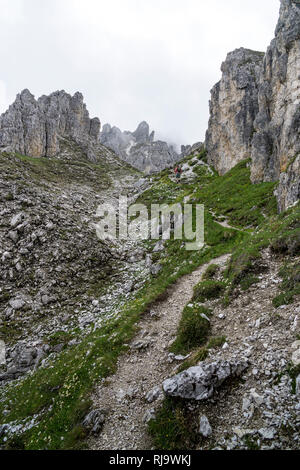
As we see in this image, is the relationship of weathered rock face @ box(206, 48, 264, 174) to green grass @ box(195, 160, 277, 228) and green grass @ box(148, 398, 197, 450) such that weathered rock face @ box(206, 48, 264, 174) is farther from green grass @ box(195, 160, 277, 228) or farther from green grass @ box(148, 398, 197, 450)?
green grass @ box(148, 398, 197, 450)

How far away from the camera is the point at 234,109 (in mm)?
66125

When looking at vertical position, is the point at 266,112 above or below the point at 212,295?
above

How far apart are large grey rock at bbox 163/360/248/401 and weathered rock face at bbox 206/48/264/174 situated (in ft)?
199

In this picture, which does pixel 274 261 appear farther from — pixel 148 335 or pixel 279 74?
pixel 279 74

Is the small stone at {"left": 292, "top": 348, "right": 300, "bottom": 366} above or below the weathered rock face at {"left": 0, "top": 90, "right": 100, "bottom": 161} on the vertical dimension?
below

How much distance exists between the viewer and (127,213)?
2090 inches

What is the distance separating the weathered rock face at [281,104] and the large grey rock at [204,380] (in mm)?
20488

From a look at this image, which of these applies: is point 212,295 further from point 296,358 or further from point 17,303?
point 17,303

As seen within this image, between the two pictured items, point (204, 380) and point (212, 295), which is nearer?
point (204, 380)

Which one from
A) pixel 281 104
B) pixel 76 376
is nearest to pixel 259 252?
pixel 76 376

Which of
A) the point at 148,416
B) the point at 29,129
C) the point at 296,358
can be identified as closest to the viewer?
the point at 296,358

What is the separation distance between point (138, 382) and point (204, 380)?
12.8 feet

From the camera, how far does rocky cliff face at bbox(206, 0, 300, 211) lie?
29.8 meters

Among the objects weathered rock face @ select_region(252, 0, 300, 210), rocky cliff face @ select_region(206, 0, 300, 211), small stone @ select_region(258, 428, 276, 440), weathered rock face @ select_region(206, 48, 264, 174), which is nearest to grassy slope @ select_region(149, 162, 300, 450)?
small stone @ select_region(258, 428, 276, 440)
